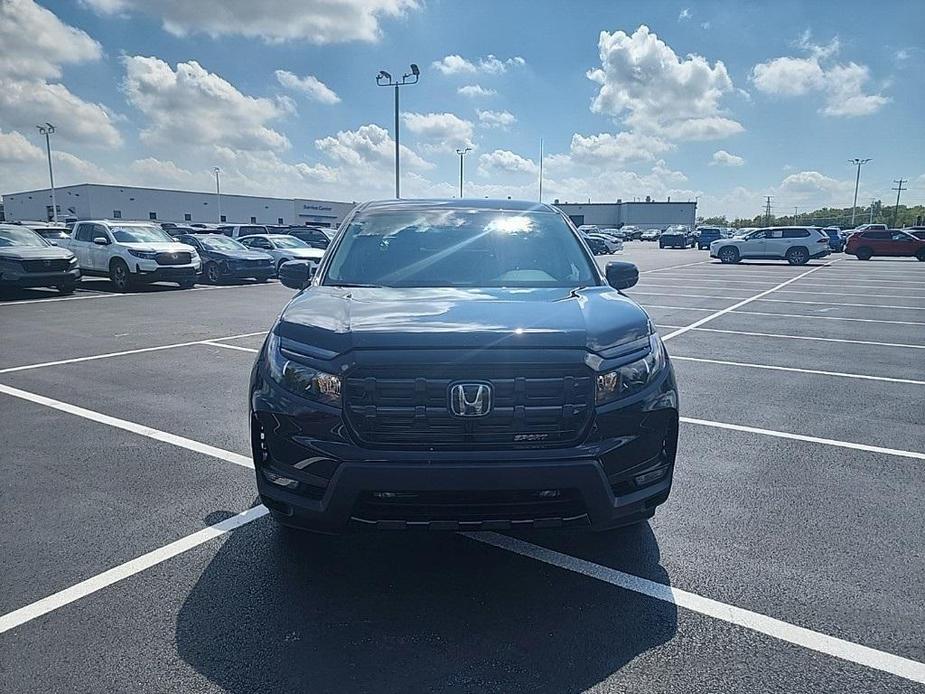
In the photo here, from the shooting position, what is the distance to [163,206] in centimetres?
7594

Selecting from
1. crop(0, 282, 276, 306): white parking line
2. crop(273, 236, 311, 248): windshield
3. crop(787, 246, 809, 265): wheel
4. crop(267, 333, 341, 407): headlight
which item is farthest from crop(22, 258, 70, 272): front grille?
crop(787, 246, 809, 265): wheel

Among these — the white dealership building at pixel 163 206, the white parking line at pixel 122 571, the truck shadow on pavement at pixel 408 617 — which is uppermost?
the white dealership building at pixel 163 206

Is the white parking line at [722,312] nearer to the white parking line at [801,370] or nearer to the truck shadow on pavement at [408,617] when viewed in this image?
the white parking line at [801,370]

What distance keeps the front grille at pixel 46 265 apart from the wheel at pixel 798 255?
30.2 meters

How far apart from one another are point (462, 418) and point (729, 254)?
3324cm

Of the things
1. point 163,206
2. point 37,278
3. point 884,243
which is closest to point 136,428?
point 37,278

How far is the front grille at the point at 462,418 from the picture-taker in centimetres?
264

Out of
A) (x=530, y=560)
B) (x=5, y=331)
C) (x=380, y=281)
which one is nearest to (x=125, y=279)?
(x=5, y=331)

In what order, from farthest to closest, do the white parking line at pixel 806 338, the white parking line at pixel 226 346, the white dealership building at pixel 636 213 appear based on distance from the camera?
1. the white dealership building at pixel 636 213
2. the white parking line at pixel 806 338
3. the white parking line at pixel 226 346

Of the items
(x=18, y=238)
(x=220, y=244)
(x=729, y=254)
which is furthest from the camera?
(x=729, y=254)

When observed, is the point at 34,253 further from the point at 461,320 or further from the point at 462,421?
the point at 462,421

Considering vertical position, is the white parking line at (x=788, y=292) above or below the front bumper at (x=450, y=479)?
below

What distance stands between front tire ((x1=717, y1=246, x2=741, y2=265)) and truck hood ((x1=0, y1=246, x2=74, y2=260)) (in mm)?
28613

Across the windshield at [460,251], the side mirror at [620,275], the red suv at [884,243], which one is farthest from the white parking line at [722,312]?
the red suv at [884,243]
